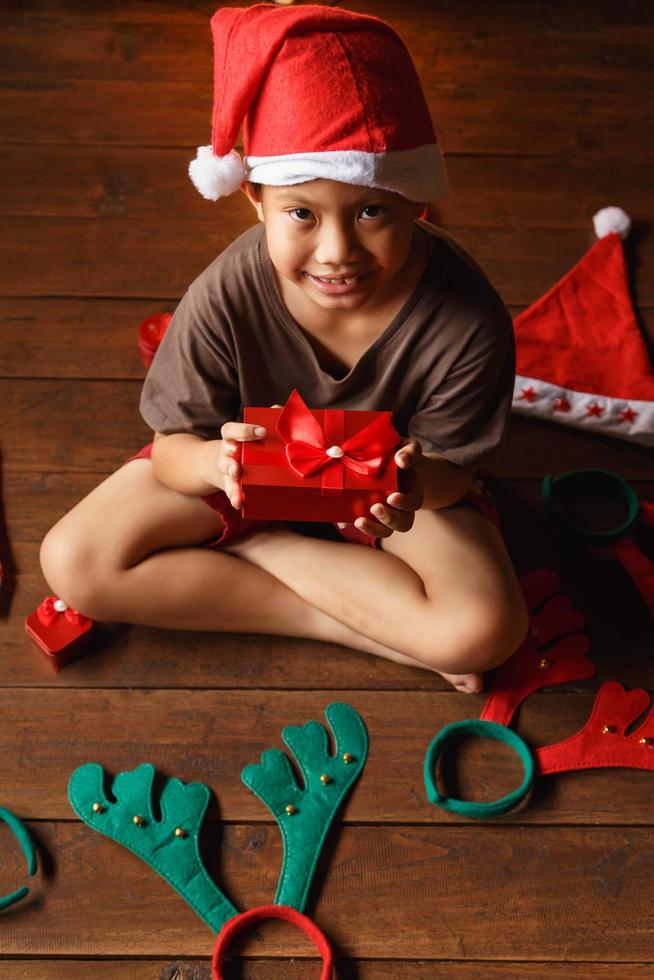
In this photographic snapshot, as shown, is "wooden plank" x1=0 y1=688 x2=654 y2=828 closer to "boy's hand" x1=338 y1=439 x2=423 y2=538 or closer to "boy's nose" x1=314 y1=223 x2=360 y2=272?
"boy's hand" x1=338 y1=439 x2=423 y2=538

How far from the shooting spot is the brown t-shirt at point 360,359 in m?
1.05

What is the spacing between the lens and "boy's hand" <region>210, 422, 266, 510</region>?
959mm

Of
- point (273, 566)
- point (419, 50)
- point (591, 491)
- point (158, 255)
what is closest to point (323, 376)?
point (273, 566)

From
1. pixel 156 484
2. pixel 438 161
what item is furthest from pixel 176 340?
pixel 438 161

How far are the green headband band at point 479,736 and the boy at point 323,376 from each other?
5 centimetres

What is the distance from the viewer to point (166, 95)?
1.83m

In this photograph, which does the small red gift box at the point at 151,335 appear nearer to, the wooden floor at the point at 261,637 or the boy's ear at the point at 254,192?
the wooden floor at the point at 261,637

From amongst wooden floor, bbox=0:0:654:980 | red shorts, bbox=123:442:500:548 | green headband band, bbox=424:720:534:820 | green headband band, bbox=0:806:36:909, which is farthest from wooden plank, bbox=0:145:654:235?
green headband band, bbox=0:806:36:909

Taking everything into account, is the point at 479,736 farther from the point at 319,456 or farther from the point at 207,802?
the point at 319,456

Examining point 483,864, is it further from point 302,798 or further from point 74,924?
point 74,924

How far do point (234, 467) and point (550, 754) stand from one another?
0.51 meters

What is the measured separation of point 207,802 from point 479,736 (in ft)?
1.03

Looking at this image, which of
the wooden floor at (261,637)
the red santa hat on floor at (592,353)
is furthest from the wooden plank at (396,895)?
the red santa hat on floor at (592,353)

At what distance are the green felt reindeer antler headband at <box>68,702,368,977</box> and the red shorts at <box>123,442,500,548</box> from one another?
8.3 inches
